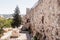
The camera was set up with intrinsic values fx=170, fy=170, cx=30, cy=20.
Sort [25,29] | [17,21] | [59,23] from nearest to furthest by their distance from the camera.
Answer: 1. [59,23]
2. [25,29]
3. [17,21]

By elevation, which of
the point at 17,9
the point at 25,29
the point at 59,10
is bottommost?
the point at 25,29

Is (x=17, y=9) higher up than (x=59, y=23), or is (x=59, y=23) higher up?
(x=17, y=9)

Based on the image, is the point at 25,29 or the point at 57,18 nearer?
the point at 57,18

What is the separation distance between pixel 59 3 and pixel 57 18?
390 millimetres

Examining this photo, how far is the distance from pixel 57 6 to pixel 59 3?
14 cm

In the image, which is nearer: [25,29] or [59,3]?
[59,3]

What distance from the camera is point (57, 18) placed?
14.4 feet

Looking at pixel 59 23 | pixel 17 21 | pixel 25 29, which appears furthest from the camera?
pixel 17 21

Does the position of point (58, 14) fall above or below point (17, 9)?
below

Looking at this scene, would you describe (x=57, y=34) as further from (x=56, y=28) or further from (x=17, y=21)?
(x=17, y=21)

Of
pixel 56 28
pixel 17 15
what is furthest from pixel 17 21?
pixel 56 28

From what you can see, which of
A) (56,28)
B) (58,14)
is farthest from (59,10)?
(56,28)

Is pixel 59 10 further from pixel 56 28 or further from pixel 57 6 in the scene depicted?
pixel 56 28

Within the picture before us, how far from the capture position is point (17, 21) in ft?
102
